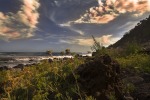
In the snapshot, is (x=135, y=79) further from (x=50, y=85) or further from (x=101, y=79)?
(x=50, y=85)

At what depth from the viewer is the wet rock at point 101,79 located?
568 centimetres

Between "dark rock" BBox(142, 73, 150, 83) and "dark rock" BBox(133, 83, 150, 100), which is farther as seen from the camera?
"dark rock" BBox(142, 73, 150, 83)

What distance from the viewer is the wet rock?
5680mm

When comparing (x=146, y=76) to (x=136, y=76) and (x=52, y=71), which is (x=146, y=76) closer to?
(x=136, y=76)

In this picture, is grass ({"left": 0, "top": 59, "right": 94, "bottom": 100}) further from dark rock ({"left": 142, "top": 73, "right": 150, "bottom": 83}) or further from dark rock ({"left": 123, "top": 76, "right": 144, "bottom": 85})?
dark rock ({"left": 142, "top": 73, "right": 150, "bottom": 83})

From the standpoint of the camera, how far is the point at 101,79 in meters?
5.89

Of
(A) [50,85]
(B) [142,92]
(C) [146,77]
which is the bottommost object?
(B) [142,92]

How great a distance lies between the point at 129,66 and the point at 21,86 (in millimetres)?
3806

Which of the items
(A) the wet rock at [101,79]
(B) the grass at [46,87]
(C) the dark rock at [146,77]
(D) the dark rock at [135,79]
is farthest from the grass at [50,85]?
(D) the dark rock at [135,79]

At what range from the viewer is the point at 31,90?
6.84 metres

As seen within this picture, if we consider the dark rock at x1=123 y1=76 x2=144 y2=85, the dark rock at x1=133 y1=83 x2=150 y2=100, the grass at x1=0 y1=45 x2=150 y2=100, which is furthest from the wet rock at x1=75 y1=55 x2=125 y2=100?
the dark rock at x1=123 y1=76 x2=144 y2=85

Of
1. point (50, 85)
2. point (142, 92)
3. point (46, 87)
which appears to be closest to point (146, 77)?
point (142, 92)

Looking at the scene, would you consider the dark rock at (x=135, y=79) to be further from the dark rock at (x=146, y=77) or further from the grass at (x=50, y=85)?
the grass at (x=50, y=85)

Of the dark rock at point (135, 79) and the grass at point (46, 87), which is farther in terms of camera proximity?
the dark rock at point (135, 79)
